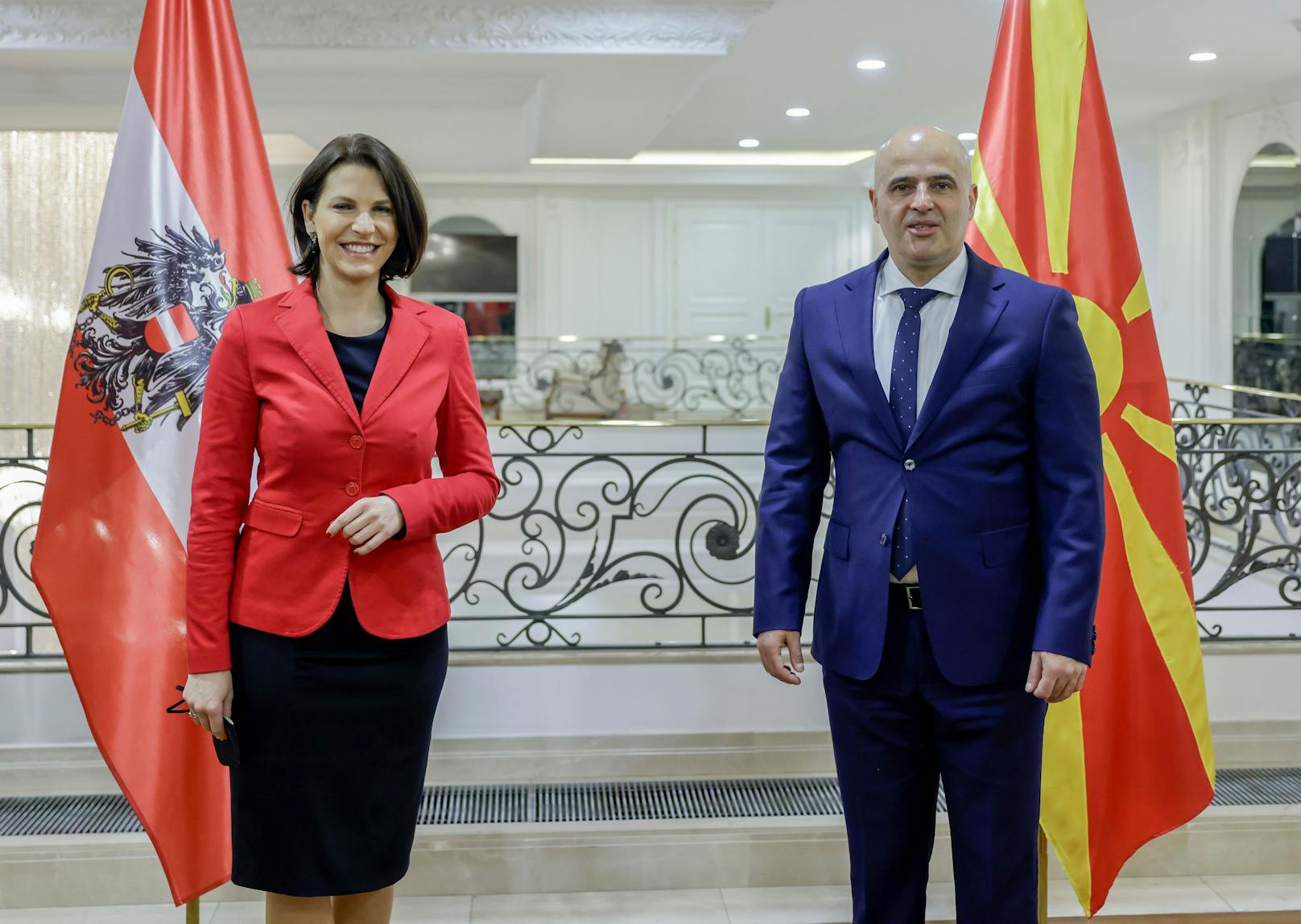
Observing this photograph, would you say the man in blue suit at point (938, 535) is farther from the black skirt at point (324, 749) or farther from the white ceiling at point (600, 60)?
the white ceiling at point (600, 60)

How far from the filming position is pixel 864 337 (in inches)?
83.9

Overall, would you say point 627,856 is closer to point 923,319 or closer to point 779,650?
point 779,650

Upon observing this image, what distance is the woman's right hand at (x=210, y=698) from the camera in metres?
2.03

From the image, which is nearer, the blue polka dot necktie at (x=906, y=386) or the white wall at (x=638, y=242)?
the blue polka dot necktie at (x=906, y=386)

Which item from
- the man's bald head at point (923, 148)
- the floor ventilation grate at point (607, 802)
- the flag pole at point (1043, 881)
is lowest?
the floor ventilation grate at point (607, 802)

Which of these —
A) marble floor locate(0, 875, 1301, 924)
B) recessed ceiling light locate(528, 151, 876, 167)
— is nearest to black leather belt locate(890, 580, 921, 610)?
marble floor locate(0, 875, 1301, 924)

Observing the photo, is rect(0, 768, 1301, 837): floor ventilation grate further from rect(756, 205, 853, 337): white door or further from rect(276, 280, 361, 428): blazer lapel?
rect(756, 205, 853, 337): white door

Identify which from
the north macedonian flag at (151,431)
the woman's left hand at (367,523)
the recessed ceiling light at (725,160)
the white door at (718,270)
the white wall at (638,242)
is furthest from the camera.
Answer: the white door at (718,270)

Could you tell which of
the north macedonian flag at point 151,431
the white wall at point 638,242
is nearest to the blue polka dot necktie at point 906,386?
the north macedonian flag at point 151,431

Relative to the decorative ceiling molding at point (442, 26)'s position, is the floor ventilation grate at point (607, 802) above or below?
below

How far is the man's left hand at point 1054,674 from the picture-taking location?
2008mm

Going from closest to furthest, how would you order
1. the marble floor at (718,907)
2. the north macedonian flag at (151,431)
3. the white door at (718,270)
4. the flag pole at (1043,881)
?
the north macedonian flag at (151,431) → the flag pole at (1043,881) → the marble floor at (718,907) → the white door at (718,270)

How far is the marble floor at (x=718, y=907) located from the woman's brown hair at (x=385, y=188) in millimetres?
1963

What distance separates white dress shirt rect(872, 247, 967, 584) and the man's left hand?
0.82ft
